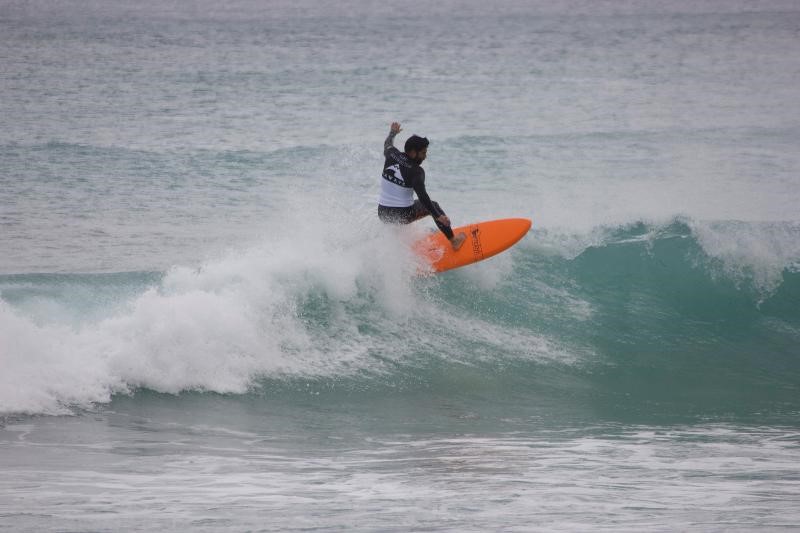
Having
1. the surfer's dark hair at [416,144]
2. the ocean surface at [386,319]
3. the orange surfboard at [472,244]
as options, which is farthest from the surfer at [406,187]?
the ocean surface at [386,319]

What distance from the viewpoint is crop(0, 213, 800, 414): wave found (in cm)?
921

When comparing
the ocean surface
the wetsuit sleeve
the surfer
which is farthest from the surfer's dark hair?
the ocean surface

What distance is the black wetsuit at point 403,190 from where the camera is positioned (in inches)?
375

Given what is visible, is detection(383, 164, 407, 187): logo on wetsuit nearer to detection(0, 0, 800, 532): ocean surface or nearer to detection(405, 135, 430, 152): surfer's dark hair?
detection(405, 135, 430, 152): surfer's dark hair

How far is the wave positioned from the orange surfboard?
0.80 feet

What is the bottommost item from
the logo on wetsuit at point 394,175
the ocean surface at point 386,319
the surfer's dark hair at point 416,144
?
the ocean surface at point 386,319

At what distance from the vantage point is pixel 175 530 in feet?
19.3

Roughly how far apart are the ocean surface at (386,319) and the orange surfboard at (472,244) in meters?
0.23

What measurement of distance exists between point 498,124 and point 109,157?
321 inches

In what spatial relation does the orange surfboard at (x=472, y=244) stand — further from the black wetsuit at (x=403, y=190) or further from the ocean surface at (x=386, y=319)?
the black wetsuit at (x=403, y=190)

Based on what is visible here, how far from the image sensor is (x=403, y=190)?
32.3 feet

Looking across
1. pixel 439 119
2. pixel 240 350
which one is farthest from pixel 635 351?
pixel 439 119

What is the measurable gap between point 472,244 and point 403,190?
1.25 metres

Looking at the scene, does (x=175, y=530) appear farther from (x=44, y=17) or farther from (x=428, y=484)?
(x=44, y=17)
